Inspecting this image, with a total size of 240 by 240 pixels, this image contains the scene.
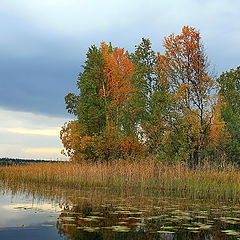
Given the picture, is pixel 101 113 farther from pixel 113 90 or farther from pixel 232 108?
pixel 232 108

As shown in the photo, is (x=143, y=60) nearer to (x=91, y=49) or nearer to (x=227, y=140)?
(x=91, y=49)

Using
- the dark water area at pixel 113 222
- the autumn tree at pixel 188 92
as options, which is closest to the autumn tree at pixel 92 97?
the autumn tree at pixel 188 92

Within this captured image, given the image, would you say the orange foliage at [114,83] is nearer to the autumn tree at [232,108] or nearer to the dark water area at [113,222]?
the autumn tree at [232,108]

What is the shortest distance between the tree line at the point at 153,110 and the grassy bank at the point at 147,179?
3055 millimetres

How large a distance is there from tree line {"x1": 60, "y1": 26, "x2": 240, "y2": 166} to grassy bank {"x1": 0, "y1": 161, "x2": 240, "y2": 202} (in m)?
3.06

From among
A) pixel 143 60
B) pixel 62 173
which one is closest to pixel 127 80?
pixel 143 60

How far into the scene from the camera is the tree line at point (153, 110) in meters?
24.0

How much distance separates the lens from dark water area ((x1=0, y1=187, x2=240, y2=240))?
732cm

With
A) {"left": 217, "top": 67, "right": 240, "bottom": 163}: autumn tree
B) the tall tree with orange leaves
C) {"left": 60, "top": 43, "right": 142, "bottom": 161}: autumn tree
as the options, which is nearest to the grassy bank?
{"left": 60, "top": 43, "right": 142, "bottom": 161}: autumn tree

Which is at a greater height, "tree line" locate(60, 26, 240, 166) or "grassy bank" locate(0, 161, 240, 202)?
"tree line" locate(60, 26, 240, 166)

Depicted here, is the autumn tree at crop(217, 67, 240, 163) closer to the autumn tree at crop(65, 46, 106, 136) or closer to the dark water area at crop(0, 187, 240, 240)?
the autumn tree at crop(65, 46, 106, 136)

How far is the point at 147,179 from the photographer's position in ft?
64.3

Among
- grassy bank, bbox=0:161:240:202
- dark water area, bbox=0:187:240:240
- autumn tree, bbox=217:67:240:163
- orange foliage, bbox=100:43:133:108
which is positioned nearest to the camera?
dark water area, bbox=0:187:240:240

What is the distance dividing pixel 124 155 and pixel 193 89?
863 centimetres
